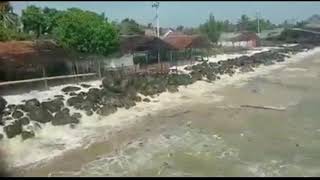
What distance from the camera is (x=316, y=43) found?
8562 centimetres

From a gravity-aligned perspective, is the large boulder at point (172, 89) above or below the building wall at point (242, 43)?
below

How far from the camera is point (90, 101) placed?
24.0 m

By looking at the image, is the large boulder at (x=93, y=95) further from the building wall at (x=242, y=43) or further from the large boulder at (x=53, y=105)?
the building wall at (x=242, y=43)

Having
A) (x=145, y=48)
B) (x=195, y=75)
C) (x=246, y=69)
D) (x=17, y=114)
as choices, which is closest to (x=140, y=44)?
(x=145, y=48)

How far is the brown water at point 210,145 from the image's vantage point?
50.6 ft

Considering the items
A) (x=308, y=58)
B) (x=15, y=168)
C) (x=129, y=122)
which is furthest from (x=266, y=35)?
(x=15, y=168)

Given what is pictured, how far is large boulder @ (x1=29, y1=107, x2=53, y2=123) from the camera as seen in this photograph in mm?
20578

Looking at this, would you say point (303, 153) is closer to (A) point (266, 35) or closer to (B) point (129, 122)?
(B) point (129, 122)

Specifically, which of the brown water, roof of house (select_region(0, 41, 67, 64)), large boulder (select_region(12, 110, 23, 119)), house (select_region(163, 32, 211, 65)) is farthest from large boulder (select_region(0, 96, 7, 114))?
house (select_region(163, 32, 211, 65))

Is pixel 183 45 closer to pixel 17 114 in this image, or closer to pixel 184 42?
pixel 184 42

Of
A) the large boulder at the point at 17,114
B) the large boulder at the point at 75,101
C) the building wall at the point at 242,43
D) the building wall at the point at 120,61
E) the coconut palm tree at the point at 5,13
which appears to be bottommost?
the large boulder at the point at 17,114

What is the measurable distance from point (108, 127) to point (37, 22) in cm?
2520

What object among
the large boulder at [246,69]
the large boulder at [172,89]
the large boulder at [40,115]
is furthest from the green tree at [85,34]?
the large boulder at [246,69]

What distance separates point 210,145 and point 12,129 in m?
7.72
